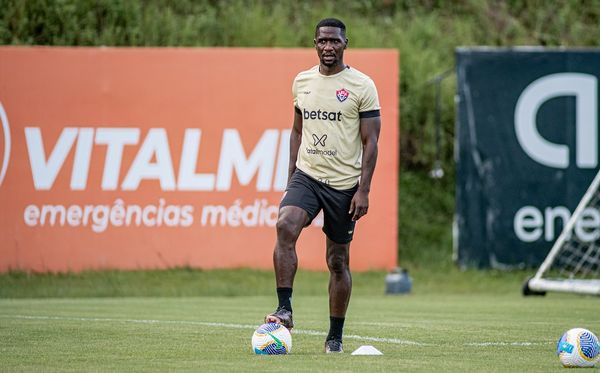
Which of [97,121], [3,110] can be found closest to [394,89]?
[97,121]

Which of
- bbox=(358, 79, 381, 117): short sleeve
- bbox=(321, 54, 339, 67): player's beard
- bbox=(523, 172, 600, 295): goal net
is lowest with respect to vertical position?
bbox=(523, 172, 600, 295): goal net

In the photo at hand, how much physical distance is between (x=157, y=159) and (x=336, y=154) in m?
10.5

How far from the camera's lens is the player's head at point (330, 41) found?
9766mm

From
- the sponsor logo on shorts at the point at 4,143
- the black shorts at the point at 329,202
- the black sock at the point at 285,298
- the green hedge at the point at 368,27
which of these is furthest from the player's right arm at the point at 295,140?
the green hedge at the point at 368,27

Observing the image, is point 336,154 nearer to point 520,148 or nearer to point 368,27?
point 520,148

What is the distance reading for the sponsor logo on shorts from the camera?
19.6m

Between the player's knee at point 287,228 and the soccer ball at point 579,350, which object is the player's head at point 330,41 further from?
the soccer ball at point 579,350

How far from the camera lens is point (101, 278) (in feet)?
64.4

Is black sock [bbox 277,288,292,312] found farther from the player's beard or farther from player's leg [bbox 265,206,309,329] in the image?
the player's beard

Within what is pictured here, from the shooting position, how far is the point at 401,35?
83.1 ft

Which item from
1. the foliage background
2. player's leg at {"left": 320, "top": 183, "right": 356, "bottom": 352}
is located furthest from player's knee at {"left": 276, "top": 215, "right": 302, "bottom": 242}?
the foliage background

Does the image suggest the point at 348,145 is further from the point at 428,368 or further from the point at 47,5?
the point at 47,5

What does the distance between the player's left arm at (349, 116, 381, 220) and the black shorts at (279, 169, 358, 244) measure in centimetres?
9

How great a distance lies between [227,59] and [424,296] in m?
4.92
